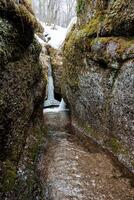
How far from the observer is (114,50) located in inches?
397

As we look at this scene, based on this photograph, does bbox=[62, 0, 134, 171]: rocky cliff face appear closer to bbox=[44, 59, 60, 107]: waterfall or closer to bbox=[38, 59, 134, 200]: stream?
bbox=[38, 59, 134, 200]: stream

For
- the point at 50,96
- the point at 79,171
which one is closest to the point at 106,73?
the point at 79,171

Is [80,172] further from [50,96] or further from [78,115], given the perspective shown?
[50,96]

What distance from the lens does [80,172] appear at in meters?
8.73

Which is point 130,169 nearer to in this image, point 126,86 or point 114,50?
point 126,86

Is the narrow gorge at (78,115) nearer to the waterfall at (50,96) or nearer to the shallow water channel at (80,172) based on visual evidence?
the shallow water channel at (80,172)

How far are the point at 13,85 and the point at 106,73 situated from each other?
4.33 m

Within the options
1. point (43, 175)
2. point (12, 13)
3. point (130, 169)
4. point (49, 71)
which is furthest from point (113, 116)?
point (49, 71)

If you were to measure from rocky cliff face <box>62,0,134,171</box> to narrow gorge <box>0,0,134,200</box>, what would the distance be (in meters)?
0.03

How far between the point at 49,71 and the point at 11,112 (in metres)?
13.5

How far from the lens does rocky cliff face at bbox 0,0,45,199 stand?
686 cm

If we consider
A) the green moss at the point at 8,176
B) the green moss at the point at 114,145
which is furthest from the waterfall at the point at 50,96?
the green moss at the point at 8,176

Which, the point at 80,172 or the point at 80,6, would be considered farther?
the point at 80,6

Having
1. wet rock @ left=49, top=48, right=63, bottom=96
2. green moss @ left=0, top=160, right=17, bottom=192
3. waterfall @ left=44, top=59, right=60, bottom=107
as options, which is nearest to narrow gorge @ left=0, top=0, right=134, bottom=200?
green moss @ left=0, top=160, right=17, bottom=192
